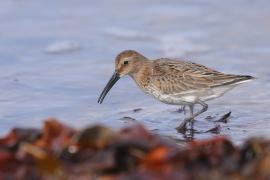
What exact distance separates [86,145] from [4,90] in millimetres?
4645

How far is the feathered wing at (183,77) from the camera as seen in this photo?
7867 millimetres

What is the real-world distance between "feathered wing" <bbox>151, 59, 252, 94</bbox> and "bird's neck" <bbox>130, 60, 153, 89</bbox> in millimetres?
66

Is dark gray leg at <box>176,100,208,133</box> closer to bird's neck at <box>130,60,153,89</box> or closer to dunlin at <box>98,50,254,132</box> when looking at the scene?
dunlin at <box>98,50,254,132</box>

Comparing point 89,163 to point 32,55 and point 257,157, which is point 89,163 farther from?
point 32,55

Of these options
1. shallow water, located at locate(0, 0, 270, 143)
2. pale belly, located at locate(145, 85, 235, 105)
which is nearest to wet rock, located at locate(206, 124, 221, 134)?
shallow water, located at locate(0, 0, 270, 143)

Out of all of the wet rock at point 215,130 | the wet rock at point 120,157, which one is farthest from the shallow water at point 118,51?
the wet rock at point 120,157

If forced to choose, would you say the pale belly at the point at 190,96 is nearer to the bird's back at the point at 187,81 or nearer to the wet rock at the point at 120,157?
the bird's back at the point at 187,81

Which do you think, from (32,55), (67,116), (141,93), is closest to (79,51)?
(32,55)

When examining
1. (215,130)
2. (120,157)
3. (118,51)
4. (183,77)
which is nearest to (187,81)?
(183,77)

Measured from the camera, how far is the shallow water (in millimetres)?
7828

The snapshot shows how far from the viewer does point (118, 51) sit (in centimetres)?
1030

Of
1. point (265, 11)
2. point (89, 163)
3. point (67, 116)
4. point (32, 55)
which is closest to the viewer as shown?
point (89, 163)

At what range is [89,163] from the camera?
4.01m

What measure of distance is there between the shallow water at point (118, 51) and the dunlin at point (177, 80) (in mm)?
219
